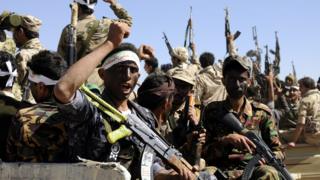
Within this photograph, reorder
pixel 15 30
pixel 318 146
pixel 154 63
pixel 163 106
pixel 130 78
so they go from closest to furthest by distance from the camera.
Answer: pixel 130 78, pixel 163 106, pixel 15 30, pixel 154 63, pixel 318 146

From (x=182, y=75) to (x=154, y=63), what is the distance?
7.45ft

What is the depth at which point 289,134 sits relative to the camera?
9711 mm

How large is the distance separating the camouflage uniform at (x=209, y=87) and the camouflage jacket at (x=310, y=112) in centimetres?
171

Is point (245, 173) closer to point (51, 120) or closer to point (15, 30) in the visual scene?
point (51, 120)

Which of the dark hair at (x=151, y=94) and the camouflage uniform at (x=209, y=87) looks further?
the camouflage uniform at (x=209, y=87)

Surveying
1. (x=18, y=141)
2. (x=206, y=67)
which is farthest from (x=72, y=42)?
(x=206, y=67)

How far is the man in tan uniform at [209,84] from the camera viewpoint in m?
8.29

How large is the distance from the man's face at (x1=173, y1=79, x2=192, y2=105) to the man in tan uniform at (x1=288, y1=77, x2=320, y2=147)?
4082 millimetres

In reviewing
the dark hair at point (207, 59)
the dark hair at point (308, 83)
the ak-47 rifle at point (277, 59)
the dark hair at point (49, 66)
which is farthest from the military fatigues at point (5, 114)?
the ak-47 rifle at point (277, 59)

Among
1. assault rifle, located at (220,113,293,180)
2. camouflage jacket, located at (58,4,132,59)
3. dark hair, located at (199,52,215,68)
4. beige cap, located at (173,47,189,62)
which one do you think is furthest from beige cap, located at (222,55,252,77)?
dark hair, located at (199,52,215,68)

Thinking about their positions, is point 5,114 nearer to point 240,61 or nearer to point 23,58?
point 23,58

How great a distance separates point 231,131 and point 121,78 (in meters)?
1.71

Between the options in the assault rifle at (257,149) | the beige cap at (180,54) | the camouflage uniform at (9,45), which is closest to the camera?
the assault rifle at (257,149)

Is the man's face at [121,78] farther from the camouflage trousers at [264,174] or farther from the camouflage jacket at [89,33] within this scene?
the camouflage jacket at [89,33]
